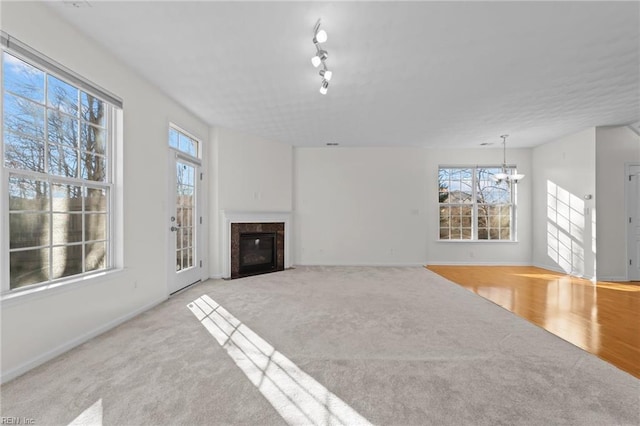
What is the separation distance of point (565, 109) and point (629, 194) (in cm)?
244

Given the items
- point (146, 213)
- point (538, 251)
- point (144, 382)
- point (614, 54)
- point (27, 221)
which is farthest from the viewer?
point (538, 251)


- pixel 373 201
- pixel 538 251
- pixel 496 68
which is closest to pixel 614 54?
pixel 496 68

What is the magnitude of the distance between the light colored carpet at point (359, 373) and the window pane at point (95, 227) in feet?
3.13

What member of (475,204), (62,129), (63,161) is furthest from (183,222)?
(475,204)

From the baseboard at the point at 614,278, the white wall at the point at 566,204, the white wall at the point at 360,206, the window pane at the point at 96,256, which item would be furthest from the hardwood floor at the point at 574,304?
the window pane at the point at 96,256

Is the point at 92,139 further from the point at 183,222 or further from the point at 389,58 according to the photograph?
the point at 389,58

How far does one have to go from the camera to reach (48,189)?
2.09 m

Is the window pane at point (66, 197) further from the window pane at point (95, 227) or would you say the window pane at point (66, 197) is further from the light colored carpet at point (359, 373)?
the light colored carpet at point (359, 373)

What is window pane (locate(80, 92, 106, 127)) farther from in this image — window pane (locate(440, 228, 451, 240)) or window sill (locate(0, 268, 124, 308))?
window pane (locate(440, 228, 451, 240))

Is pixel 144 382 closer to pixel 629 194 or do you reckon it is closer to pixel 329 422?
pixel 329 422

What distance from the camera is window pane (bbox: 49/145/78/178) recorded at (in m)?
2.13

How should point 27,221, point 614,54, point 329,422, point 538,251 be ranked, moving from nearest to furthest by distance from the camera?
point 329,422 < point 27,221 < point 614,54 < point 538,251

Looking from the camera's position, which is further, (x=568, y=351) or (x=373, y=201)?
(x=373, y=201)

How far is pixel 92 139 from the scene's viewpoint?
8.32ft
